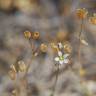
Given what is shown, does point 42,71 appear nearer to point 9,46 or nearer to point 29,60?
point 29,60

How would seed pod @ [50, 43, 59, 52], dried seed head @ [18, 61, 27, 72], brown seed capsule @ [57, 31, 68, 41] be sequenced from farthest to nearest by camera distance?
brown seed capsule @ [57, 31, 68, 41] → seed pod @ [50, 43, 59, 52] → dried seed head @ [18, 61, 27, 72]

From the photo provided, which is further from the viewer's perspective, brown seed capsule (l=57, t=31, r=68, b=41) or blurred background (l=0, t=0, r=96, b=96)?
brown seed capsule (l=57, t=31, r=68, b=41)

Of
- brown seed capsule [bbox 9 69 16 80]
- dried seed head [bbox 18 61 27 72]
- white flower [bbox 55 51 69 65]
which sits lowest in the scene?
brown seed capsule [bbox 9 69 16 80]

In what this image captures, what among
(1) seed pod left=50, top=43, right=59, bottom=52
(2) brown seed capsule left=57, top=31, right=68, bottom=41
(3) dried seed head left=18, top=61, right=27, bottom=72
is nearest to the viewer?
(3) dried seed head left=18, top=61, right=27, bottom=72

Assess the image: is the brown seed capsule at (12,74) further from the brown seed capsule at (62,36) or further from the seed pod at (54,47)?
the brown seed capsule at (62,36)

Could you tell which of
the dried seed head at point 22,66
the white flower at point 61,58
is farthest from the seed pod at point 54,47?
the dried seed head at point 22,66

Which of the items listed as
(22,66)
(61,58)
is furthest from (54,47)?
(22,66)

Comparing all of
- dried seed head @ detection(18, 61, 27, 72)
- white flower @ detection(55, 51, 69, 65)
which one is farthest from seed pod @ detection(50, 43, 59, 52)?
dried seed head @ detection(18, 61, 27, 72)

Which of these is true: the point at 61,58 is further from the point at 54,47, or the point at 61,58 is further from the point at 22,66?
the point at 22,66

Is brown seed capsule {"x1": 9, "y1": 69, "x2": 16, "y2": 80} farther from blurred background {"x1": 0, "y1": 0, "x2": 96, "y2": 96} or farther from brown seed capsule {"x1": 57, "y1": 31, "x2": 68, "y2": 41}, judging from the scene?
brown seed capsule {"x1": 57, "y1": 31, "x2": 68, "y2": 41}

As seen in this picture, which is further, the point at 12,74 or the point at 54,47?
the point at 54,47
